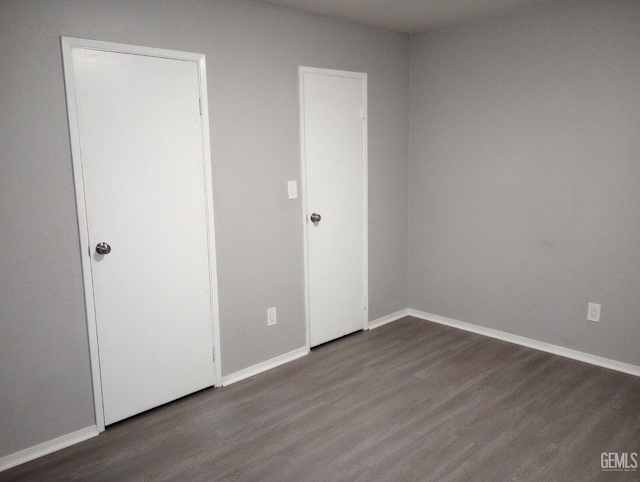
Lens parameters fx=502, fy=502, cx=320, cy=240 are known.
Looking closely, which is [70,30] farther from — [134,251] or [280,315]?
[280,315]

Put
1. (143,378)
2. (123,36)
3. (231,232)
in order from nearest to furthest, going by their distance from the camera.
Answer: (123,36), (143,378), (231,232)

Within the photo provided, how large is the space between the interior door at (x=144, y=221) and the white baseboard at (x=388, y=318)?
1568 mm

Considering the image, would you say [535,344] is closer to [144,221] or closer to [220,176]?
[220,176]

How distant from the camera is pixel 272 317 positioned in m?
3.41

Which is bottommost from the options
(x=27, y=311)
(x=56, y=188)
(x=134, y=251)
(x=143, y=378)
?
(x=143, y=378)

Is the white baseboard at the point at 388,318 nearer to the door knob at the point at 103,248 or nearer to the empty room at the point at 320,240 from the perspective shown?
the empty room at the point at 320,240

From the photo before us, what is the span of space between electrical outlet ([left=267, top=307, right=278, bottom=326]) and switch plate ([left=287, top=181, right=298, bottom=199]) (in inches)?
30.5

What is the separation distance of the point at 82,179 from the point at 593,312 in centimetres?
319

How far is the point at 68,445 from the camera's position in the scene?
2533 mm

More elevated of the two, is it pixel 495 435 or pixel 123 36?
pixel 123 36

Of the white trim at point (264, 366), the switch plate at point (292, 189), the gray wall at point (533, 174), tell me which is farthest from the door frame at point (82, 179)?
the gray wall at point (533, 174)

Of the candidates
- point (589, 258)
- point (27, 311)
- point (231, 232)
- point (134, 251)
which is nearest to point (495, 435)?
point (589, 258)

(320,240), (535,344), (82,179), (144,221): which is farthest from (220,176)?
(535,344)

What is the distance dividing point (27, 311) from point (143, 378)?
726 millimetres
